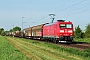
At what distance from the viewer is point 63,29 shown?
41.6 m

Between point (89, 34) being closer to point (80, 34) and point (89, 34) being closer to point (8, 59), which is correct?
point (80, 34)

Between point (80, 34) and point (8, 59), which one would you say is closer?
point (8, 59)

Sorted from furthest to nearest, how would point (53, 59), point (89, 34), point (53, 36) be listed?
point (89, 34)
point (53, 36)
point (53, 59)

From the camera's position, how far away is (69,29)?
4153cm

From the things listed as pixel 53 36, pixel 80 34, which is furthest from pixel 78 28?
pixel 53 36

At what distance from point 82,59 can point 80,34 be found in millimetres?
81401

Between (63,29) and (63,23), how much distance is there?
0.95 m

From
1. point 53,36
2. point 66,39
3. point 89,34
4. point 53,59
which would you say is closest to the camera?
point 53,59

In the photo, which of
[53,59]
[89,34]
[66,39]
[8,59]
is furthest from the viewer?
[89,34]

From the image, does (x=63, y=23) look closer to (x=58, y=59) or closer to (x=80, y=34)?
(x=58, y=59)

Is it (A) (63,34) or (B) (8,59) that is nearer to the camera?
(B) (8,59)

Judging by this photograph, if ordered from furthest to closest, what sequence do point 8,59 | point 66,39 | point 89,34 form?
point 89,34 < point 66,39 < point 8,59

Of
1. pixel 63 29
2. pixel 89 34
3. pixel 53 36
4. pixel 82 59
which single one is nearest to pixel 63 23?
pixel 63 29

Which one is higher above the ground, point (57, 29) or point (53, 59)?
point (57, 29)
